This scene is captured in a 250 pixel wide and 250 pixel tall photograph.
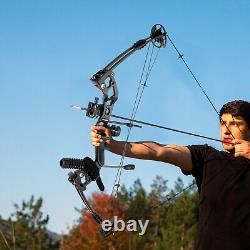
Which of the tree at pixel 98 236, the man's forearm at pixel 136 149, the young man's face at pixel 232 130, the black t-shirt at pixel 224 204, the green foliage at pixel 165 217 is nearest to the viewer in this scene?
the black t-shirt at pixel 224 204

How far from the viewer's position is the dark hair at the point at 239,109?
3420 mm

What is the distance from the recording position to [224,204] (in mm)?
3100

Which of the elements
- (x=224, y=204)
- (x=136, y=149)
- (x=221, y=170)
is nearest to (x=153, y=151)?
(x=136, y=149)

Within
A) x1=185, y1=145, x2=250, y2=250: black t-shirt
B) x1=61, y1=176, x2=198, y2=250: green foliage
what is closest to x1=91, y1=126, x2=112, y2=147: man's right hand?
x1=185, y1=145, x2=250, y2=250: black t-shirt

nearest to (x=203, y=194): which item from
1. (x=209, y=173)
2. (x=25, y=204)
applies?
(x=209, y=173)

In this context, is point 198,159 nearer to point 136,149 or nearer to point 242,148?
point 242,148

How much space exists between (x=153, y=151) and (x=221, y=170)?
15.1 inches

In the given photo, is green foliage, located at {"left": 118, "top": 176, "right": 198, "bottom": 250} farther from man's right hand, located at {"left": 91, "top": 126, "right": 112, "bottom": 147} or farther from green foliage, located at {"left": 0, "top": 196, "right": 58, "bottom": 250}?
man's right hand, located at {"left": 91, "top": 126, "right": 112, "bottom": 147}

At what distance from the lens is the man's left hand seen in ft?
10.8

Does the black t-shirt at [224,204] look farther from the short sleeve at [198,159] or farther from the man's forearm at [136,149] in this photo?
the man's forearm at [136,149]

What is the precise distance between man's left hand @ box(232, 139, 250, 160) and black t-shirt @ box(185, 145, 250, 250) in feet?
0.15

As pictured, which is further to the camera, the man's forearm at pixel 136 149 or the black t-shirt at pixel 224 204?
the man's forearm at pixel 136 149

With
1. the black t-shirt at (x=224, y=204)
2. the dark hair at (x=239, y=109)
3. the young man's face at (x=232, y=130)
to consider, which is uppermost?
the dark hair at (x=239, y=109)

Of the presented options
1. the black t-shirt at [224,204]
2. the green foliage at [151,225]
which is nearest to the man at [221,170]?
the black t-shirt at [224,204]
